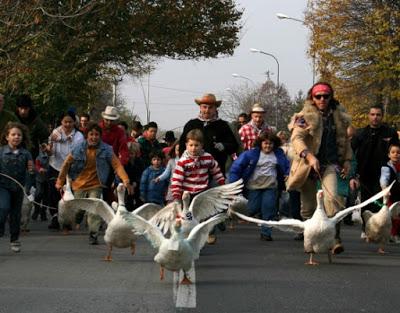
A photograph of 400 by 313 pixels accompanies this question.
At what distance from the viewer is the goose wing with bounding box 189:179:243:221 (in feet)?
36.5

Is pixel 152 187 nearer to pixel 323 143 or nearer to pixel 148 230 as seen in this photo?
pixel 323 143

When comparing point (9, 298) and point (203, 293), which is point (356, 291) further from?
point (9, 298)

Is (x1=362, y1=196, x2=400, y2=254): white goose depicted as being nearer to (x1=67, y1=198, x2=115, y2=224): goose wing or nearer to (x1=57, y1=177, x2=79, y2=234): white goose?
(x1=67, y1=198, x2=115, y2=224): goose wing

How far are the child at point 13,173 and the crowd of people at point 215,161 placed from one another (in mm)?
13

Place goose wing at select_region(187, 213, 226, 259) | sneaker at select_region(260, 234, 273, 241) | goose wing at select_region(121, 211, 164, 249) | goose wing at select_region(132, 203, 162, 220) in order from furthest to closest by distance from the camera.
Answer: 1. sneaker at select_region(260, 234, 273, 241)
2. goose wing at select_region(132, 203, 162, 220)
3. goose wing at select_region(187, 213, 226, 259)
4. goose wing at select_region(121, 211, 164, 249)

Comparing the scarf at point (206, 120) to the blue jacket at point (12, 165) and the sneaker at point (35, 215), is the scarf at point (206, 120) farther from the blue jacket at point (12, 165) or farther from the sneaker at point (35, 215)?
the sneaker at point (35, 215)

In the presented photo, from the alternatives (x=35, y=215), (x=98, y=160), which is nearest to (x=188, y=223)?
(x=98, y=160)

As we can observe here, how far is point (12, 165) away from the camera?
11812 millimetres

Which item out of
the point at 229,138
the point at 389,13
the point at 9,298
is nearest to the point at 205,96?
the point at 229,138

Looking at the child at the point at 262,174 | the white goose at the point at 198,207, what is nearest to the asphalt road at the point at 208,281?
the white goose at the point at 198,207

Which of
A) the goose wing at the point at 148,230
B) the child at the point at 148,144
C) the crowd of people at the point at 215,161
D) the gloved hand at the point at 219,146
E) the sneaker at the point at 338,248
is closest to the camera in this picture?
the goose wing at the point at 148,230

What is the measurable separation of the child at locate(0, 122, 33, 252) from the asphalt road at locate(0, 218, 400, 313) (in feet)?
1.21

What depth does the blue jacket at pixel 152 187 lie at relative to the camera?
1582 cm

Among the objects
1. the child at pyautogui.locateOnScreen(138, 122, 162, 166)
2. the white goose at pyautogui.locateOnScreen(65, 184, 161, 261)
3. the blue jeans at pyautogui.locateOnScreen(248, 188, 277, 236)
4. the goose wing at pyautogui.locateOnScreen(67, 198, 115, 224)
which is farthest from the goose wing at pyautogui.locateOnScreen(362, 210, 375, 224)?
the child at pyautogui.locateOnScreen(138, 122, 162, 166)
